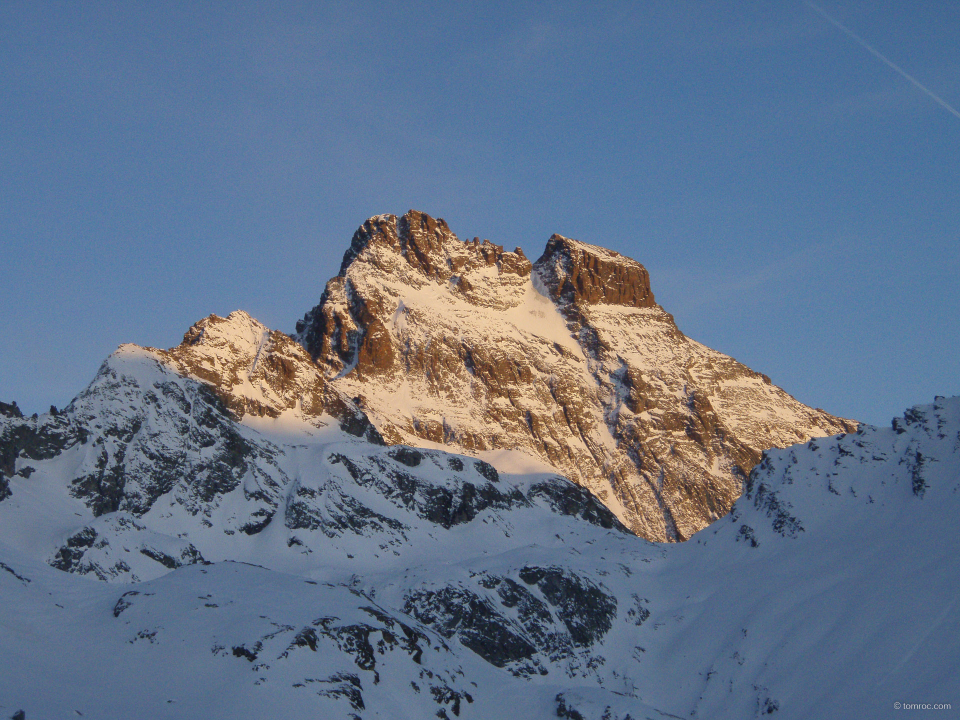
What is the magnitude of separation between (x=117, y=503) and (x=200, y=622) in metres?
75.2

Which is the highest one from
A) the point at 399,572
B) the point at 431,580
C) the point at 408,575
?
the point at 399,572

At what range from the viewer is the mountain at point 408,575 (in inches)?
2308

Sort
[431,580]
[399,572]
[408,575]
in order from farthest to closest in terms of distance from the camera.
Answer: [399,572], [408,575], [431,580]

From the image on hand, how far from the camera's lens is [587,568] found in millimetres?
129750

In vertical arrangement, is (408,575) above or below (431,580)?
above

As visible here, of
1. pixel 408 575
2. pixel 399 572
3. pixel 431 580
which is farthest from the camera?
pixel 399 572

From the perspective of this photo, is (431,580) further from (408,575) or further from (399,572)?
(399,572)

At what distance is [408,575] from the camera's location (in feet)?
396

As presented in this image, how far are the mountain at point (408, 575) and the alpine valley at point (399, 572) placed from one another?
10.2 inches

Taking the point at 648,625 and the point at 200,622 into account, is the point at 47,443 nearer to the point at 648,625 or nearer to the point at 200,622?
the point at 648,625

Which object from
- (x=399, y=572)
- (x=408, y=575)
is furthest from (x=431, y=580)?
(x=399, y=572)

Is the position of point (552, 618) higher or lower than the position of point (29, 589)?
higher

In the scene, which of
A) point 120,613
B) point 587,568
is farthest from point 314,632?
point 587,568

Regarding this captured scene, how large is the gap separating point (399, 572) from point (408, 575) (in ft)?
10.6
